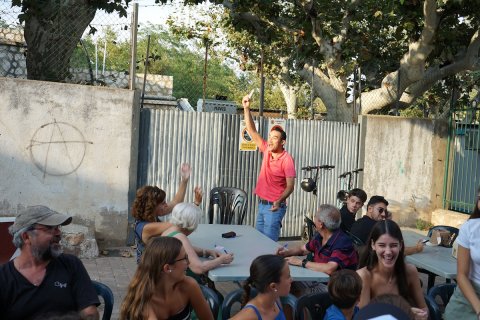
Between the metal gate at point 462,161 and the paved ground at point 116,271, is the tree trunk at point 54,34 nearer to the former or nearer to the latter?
the paved ground at point 116,271

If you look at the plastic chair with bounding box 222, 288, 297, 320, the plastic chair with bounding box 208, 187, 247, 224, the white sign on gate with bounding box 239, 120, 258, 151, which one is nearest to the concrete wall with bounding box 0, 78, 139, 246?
the plastic chair with bounding box 208, 187, 247, 224

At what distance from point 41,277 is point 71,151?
5.38 metres

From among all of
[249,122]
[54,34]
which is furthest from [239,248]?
[54,34]

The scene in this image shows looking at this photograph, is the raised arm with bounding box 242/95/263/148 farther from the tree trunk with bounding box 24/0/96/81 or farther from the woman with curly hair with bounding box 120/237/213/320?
the woman with curly hair with bounding box 120/237/213/320

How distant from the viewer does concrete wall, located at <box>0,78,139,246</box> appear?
8.65 metres

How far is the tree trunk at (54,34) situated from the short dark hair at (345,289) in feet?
22.3

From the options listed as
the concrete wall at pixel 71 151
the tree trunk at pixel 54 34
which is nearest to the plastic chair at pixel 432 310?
the concrete wall at pixel 71 151

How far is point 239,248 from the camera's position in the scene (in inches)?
227

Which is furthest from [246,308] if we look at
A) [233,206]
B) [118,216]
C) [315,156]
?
[315,156]

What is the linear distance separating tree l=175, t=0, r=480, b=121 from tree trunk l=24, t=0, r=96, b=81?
3.95 metres

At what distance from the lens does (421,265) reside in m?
5.65

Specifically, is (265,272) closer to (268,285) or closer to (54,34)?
(268,285)

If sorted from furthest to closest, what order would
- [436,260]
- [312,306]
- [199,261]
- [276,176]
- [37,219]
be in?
[276,176] → [436,260] → [199,261] → [312,306] → [37,219]

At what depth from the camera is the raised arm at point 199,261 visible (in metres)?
4.79
